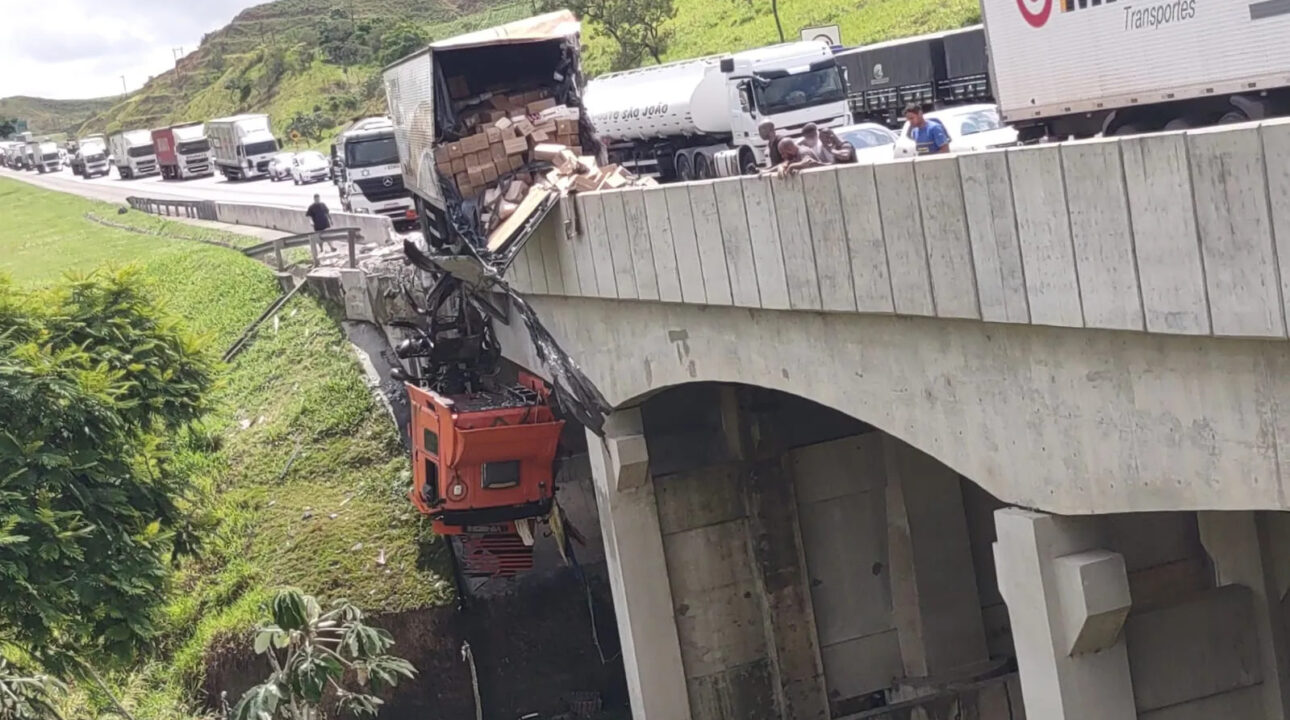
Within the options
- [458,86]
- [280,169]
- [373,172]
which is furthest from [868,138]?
[280,169]

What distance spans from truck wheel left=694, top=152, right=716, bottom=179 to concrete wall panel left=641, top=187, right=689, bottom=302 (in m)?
15.7

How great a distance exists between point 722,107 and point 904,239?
19.7 meters

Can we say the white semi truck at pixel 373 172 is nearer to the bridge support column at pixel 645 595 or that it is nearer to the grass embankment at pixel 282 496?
the grass embankment at pixel 282 496

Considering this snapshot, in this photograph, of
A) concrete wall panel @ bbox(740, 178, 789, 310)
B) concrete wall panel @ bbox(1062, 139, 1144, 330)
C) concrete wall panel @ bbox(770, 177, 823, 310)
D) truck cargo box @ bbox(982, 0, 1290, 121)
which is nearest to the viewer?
concrete wall panel @ bbox(1062, 139, 1144, 330)

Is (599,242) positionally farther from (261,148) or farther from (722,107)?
(261,148)

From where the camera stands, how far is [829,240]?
952 cm

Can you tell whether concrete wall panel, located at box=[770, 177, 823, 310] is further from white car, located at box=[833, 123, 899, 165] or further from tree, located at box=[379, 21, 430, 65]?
tree, located at box=[379, 21, 430, 65]

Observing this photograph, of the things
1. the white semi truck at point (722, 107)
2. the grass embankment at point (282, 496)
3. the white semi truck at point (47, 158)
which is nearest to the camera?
the grass embankment at point (282, 496)

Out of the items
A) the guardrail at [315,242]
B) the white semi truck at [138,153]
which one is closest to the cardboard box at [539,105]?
the guardrail at [315,242]

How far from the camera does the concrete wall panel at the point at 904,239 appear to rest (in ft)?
27.7

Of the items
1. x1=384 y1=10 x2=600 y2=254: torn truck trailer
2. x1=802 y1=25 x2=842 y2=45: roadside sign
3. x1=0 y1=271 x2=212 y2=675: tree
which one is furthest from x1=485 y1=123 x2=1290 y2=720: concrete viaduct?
x1=802 y1=25 x2=842 y2=45: roadside sign

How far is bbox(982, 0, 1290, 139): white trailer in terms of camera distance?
1481 cm

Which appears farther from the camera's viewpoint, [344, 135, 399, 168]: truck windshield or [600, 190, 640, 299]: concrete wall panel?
[344, 135, 399, 168]: truck windshield

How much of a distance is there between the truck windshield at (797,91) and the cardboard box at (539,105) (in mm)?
9844
